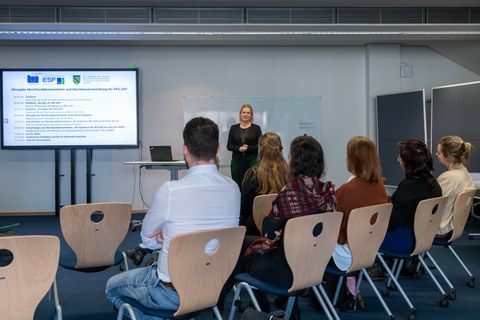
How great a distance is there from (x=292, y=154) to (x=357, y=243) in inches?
24.2

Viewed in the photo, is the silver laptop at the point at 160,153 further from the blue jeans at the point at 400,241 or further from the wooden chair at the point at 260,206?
the blue jeans at the point at 400,241

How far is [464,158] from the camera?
3.97 meters

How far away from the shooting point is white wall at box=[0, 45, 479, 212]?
25.2 feet

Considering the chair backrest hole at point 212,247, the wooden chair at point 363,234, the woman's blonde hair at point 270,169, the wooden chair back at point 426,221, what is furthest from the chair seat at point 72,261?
the wooden chair back at point 426,221

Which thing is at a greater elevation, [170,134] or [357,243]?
[170,134]

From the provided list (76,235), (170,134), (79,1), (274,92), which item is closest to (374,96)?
(274,92)

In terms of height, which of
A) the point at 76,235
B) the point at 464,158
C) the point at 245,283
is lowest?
the point at 245,283

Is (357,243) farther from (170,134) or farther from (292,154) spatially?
(170,134)

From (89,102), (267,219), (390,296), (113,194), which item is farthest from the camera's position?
(113,194)

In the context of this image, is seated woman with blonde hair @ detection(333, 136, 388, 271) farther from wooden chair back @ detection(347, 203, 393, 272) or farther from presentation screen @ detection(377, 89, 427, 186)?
presentation screen @ detection(377, 89, 427, 186)

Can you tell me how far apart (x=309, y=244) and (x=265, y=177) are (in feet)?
3.49

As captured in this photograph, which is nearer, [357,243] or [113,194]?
[357,243]

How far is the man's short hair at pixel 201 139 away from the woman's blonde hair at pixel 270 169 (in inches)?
49.7

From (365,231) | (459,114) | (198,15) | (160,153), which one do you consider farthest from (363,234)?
(198,15)
